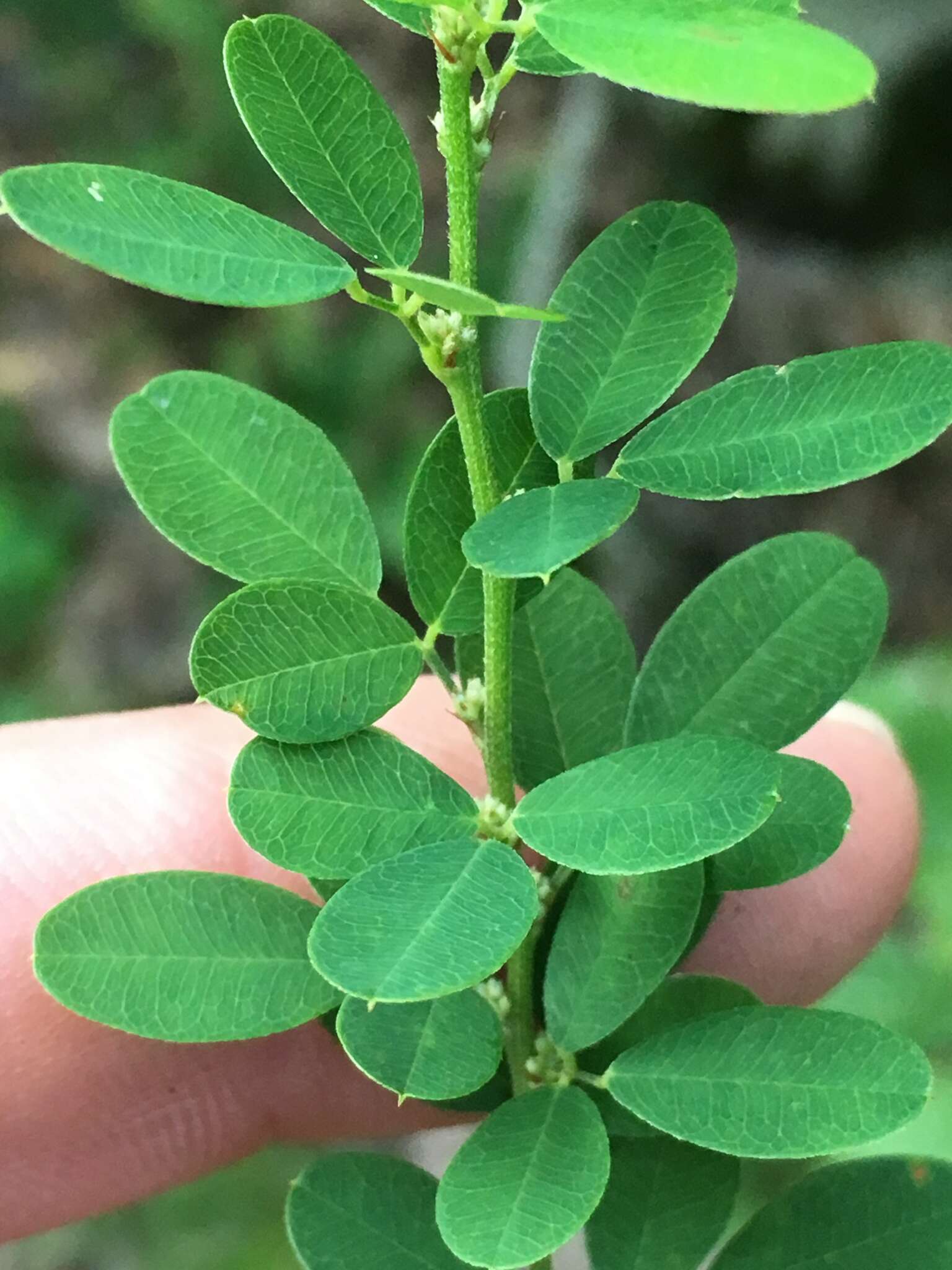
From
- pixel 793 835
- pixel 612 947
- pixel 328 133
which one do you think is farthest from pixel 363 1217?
pixel 328 133

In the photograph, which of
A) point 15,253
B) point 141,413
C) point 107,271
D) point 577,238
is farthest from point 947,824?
point 15,253

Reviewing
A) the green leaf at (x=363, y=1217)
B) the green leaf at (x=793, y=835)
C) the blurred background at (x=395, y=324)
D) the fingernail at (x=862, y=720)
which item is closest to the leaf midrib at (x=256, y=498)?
the green leaf at (x=793, y=835)

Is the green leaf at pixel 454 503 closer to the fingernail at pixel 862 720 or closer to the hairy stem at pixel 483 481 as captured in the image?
the hairy stem at pixel 483 481

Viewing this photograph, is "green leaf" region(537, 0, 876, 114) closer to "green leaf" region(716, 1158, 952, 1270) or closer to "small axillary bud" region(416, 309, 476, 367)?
"small axillary bud" region(416, 309, 476, 367)

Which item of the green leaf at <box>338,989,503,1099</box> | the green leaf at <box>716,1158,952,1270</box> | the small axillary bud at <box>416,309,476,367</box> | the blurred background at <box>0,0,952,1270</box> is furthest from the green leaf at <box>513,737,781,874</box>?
the blurred background at <box>0,0,952,1270</box>

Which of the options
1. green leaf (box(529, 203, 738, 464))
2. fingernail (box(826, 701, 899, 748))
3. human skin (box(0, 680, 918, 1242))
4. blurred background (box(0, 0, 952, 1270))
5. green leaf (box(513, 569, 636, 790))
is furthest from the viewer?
blurred background (box(0, 0, 952, 1270))

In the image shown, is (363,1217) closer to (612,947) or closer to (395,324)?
(612,947)
